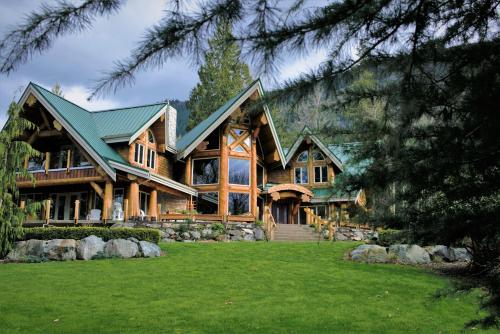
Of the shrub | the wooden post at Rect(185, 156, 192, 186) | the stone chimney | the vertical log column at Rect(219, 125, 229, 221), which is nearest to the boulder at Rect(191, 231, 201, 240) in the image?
the vertical log column at Rect(219, 125, 229, 221)

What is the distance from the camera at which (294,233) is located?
22.5 metres

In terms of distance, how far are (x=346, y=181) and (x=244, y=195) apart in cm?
2200

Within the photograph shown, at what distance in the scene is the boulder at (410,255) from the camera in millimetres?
13930

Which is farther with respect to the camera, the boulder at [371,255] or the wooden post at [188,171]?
the wooden post at [188,171]

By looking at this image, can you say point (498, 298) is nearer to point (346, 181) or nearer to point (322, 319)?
point (346, 181)

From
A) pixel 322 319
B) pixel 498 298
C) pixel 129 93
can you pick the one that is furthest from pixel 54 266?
pixel 498 298

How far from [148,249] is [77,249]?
7.26 ft

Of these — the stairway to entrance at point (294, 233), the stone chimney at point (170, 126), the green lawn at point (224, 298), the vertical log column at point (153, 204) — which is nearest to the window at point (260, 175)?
the stairway to entrance at point (294, 233)

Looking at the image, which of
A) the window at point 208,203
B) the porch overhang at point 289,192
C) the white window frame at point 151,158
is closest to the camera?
the white window frame at point 151,158

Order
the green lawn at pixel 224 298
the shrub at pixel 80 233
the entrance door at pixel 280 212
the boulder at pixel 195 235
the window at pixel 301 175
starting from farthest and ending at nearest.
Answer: the window at pixel 301 175, the entrance door at pixel 280 212, the boulder at pixel 195 235, the shrub at pixel 80 233, the green lawn at pixel 224 298

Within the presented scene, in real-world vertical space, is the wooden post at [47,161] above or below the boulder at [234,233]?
above

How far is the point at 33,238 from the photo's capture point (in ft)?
51.7

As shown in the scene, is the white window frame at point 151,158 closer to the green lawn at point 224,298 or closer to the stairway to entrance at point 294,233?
the stairway to entrance at point 294,233

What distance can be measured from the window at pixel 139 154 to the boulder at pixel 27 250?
26.9ft
